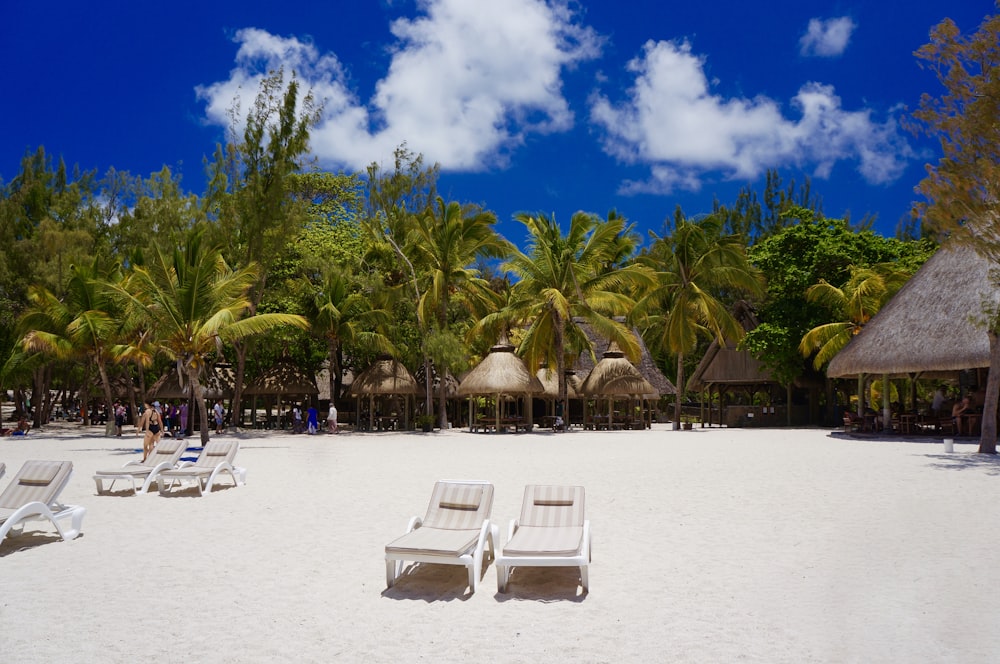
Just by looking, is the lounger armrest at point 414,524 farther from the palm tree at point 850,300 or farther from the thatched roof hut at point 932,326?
the palm tree at point 850,300

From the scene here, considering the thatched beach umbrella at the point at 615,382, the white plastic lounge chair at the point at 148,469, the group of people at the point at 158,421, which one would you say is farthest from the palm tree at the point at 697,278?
the white plastic lounge chair at the point at 148,469

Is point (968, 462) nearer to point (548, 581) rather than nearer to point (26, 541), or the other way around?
point (548, 581)

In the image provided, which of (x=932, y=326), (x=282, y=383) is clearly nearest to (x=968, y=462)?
(x=932, y=326)

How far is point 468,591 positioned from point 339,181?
35.8 m

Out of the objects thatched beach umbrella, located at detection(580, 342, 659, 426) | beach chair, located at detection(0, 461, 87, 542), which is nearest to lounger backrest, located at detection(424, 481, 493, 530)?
beach chair, located at detection(0, 461, 87, 542)

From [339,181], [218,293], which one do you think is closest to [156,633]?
[218,293]

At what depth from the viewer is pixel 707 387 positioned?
110ft

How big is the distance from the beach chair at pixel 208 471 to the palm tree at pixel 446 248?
48.0 feet

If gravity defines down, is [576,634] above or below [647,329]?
below

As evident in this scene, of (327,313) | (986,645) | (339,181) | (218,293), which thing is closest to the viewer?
(986,645)

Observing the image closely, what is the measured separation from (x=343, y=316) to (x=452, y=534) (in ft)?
78.7

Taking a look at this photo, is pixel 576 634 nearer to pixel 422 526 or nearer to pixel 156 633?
pixel 422 526

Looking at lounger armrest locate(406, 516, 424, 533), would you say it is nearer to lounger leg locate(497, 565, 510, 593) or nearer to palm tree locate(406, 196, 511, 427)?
lounger leg locate(497, 565, 510, 593)

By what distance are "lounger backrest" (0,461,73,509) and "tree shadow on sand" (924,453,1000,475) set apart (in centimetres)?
1326
